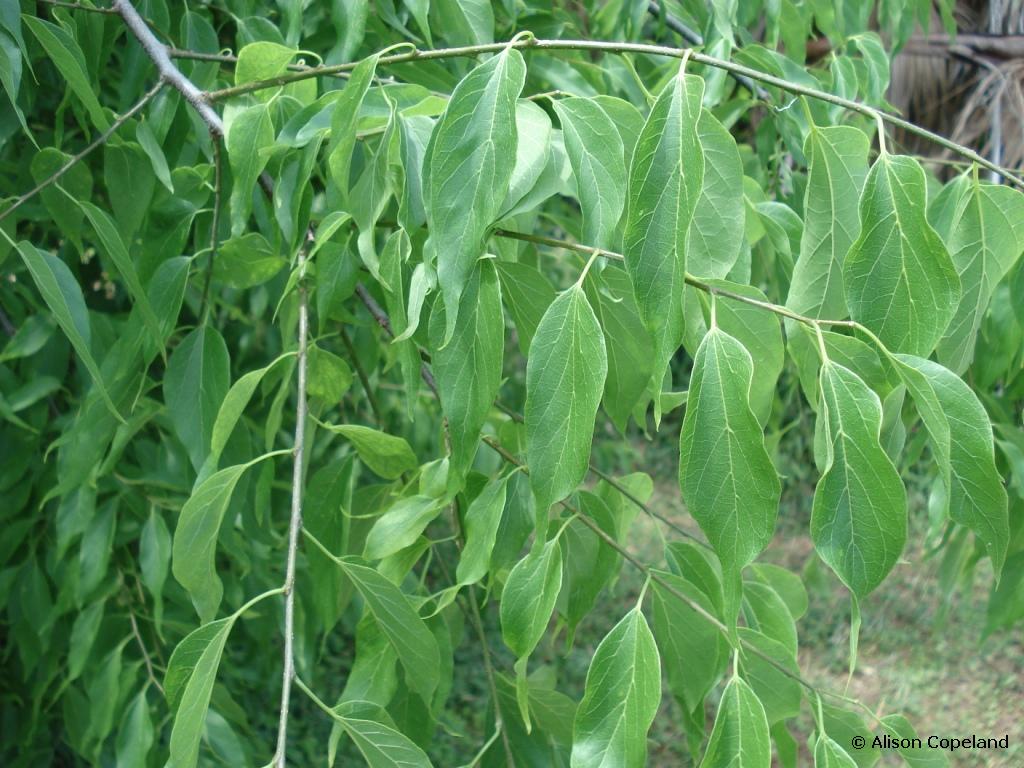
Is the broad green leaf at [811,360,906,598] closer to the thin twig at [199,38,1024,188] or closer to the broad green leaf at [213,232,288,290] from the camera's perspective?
the thin twig at [199,38,1024,188]

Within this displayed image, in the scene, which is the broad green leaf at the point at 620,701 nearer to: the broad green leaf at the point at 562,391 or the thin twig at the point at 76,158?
the broad green leaf at the point at 562,391

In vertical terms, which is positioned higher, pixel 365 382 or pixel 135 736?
pixel 365 382

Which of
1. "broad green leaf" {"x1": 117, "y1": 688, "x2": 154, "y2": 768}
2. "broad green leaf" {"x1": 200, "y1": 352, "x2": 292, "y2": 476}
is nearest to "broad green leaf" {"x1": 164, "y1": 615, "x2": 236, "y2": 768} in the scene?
"broad green leaf" {"x1": 200, "y1": 352, "x2": 292, "y2": 476}

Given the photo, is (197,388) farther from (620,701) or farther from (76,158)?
(620,701)

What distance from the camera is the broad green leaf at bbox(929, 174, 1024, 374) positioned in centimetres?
50

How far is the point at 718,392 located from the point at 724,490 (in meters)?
0.04

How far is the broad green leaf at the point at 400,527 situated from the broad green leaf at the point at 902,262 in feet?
0.82

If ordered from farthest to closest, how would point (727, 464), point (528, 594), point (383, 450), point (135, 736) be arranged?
point (135, 736), point (383, 450), point (528, 594), point (727, 464)

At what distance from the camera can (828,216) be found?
47cm

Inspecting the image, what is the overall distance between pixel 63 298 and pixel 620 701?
34 centimetres

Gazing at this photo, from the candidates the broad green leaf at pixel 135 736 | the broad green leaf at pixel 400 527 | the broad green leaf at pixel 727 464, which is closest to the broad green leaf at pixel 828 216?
the broad green leaf at pixel 727 464

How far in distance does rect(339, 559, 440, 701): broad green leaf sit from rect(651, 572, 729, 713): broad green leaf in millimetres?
118

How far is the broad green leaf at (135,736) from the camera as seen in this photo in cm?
92

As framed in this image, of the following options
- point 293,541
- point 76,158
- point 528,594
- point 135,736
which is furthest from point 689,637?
point 135,736
